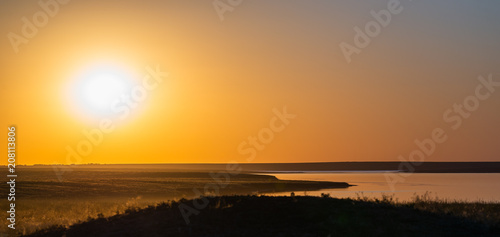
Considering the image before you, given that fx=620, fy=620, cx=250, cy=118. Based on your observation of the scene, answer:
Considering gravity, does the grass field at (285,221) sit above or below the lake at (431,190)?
below

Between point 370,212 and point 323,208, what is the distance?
5.53 feet

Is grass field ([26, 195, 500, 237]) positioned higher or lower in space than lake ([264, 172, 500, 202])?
lower

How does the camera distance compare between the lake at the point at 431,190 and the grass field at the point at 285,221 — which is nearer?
the grass field at the point at 285,221

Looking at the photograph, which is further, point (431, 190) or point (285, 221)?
point (431, 190)

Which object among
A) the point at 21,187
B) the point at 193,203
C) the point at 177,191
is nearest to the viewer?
the point at 193,203

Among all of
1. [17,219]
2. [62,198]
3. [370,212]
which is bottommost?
[370,212]

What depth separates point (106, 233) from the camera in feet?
70.9

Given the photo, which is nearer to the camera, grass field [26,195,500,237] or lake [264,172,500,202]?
grass field [26,195,500,237]

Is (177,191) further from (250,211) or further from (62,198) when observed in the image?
(250,211)

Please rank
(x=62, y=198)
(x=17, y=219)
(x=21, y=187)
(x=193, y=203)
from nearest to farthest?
(x=193, y=203) → (x=17, y=219) → (x=62, y=198) → (x=21, y=187)

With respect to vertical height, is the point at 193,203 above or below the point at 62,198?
below

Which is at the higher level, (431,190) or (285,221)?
(431,190)

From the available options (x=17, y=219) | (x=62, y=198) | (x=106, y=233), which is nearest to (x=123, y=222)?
(x=106, y=233)

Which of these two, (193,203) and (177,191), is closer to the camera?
(193,203)
